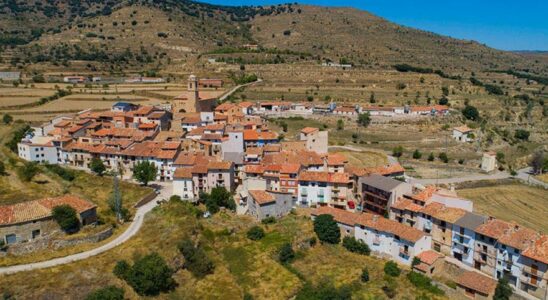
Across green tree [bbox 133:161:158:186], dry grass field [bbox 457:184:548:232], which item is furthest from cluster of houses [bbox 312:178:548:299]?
green tree [bbox 133:161:158:186]

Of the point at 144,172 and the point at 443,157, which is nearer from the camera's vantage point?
the point at 144,172

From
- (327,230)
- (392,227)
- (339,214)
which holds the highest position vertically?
(339,214)

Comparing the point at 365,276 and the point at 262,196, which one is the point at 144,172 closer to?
the point at 262,196

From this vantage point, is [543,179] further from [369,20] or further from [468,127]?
[369,20]

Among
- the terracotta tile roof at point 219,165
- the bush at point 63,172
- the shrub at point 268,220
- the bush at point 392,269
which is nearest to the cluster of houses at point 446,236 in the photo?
the bush at point 392,269

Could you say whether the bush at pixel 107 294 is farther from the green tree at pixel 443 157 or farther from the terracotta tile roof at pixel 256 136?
the green tree at pixel 443 157

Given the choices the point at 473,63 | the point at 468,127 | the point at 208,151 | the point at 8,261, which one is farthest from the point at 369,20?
the point at 8,261

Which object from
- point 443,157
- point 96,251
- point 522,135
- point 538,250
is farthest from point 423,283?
point 522,135
